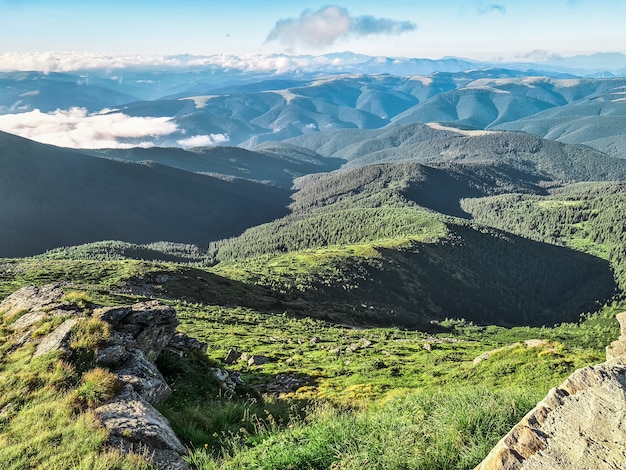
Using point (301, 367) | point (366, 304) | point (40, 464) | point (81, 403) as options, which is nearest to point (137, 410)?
point (81, 403)

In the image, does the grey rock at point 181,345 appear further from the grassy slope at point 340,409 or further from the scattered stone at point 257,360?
the scattered stone at point 257,360

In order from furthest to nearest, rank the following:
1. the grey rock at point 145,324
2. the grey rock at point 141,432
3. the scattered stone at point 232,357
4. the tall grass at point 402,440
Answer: the scattered stone at point 232,357
the grey rock at point 145,324
the grey rock at point 141,432
the tall grass at point 402,440

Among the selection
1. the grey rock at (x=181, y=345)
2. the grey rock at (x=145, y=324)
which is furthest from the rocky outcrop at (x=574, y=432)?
the grey rock at (x=181, y=345)

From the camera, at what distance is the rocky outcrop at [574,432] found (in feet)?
24.6

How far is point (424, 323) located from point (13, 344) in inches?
6465

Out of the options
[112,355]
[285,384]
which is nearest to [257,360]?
[285,384]

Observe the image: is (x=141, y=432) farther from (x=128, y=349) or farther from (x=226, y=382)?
(x=226, y=382)

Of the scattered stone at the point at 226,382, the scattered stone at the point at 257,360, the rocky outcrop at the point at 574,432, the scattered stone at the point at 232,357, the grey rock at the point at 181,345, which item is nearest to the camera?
the rocky outcrop at the point at 574,432

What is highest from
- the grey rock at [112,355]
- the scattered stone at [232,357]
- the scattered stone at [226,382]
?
the grey rock at [112,355]

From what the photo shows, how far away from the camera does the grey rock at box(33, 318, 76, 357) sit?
1828 centimetres

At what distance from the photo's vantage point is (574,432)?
26.3 ft

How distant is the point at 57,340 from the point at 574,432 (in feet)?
67.4

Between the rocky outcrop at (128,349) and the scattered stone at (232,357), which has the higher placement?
the rocky outcrop at (128,349)

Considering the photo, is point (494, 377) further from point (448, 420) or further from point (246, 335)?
point (246, 335)
